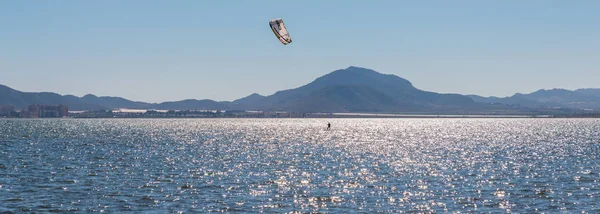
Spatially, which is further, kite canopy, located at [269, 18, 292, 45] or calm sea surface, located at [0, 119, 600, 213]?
kite canopy, located at [269, 18, 292, 45]

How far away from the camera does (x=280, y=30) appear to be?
6506 cm

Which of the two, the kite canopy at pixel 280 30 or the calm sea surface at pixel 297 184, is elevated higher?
the kite canopy at pixel 280 30

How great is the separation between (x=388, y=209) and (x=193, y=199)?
14.8m

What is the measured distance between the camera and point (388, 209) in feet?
163

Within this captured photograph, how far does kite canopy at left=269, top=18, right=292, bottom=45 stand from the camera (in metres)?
63.8

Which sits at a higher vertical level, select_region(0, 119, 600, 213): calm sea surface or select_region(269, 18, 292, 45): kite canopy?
select_region(269, 18, 292, 45): kite canopy

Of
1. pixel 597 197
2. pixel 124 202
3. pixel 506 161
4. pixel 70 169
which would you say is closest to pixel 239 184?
pixel 124 202

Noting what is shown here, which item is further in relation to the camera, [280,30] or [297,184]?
[280,30]

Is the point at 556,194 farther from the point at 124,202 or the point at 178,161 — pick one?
the point at 178,161

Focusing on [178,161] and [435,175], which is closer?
[435,175]

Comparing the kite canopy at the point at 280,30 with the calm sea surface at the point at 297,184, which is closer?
the calm sea surface at the point at 297,184

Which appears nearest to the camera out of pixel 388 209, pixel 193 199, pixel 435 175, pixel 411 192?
pixel 388 209

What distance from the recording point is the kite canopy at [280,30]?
6381 cm

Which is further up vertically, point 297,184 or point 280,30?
point 280,30
